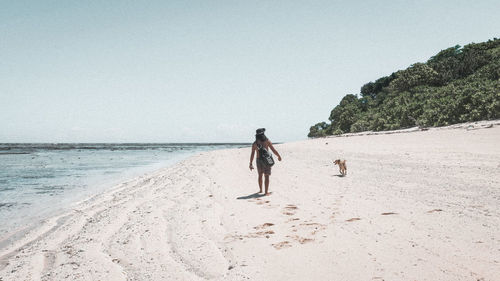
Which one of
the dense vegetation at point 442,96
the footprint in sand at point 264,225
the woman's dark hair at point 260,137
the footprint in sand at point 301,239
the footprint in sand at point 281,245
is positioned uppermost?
the dense vegetation at point 442,96

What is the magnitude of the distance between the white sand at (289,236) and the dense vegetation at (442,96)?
18.2m

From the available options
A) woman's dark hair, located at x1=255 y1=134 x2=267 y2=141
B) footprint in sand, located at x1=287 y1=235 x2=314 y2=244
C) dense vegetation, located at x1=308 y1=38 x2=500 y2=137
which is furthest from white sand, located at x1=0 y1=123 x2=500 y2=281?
dense vegetation, located at x1=308 y1=38 x2=500 y2=137

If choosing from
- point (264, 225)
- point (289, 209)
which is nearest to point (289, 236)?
point (264, 225)

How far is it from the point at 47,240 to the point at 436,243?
7149 mm

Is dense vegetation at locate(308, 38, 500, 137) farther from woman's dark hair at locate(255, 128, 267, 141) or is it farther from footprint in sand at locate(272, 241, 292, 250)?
footprint in sand at locate(272, 241, 292, 250)

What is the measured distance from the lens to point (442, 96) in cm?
3127

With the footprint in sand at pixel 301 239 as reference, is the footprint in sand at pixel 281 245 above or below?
below

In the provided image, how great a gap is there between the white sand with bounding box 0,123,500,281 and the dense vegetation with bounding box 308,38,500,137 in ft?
59.9

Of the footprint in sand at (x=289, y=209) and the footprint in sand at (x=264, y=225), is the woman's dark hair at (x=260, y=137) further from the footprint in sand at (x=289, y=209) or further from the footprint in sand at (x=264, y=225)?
the footprint in sand at (x=264, y=225)

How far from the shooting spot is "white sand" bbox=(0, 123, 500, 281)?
135 inches

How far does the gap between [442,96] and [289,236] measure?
34.8 m

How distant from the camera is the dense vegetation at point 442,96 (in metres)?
22.9

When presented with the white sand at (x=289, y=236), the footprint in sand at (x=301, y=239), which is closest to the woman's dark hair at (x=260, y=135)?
the white sand at (x=289, y=236)

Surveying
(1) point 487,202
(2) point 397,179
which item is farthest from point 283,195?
(1) point 487,202
